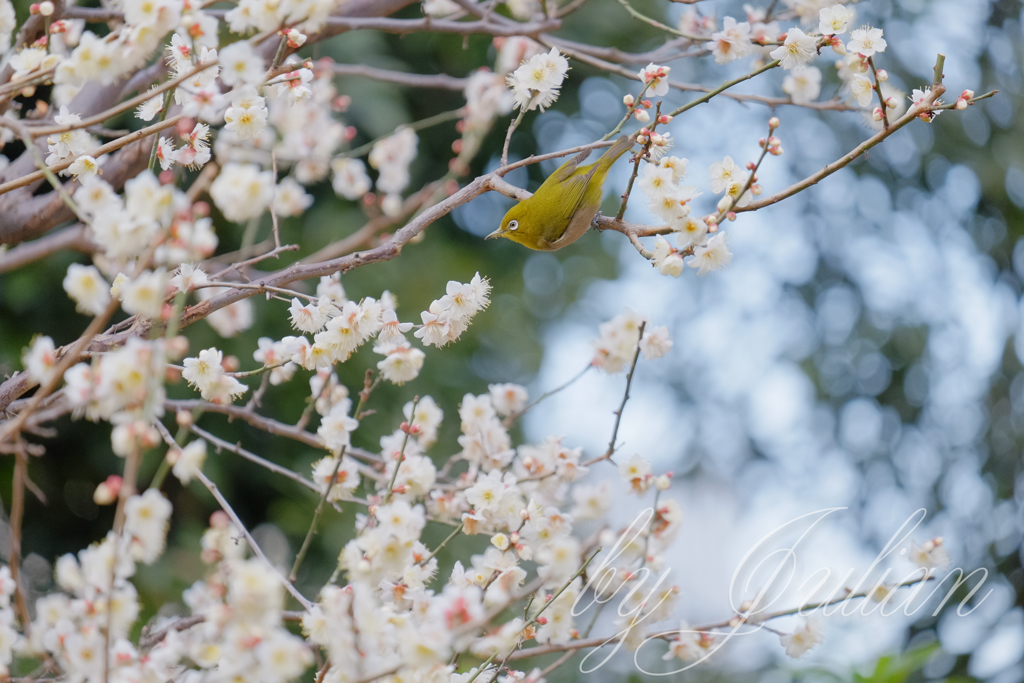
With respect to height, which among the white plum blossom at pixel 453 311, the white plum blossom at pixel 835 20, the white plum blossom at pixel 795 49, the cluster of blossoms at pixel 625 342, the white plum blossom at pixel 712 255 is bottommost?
the cluster of blossoms at pixel 625 342

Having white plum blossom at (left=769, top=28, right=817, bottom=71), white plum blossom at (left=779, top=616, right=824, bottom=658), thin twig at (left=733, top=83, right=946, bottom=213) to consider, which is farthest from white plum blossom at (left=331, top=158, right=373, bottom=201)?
white plum blossom at (left=779, top=616, right=824, bottom=658)

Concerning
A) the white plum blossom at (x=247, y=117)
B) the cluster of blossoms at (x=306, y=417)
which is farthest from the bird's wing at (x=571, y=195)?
the white plum blossom at (x=247, y=117)

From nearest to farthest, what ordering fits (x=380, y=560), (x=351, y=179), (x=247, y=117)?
(x=380, y=560), (x=247, y=117), (x=351, y=179)

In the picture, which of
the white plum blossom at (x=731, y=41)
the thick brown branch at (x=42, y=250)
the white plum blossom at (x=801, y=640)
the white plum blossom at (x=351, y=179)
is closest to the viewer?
the thick brown branch at (x=42, y=250)

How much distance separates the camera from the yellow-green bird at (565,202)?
1599 mm

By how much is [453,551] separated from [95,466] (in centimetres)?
141

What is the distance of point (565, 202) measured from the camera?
5.29 feet

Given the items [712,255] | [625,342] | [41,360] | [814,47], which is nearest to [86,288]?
[41,360]

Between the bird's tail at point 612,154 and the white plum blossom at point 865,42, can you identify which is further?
the bird's tail at point 612,154

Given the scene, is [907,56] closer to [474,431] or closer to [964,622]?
[964,622]

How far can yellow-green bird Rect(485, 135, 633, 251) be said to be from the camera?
5.24 ft

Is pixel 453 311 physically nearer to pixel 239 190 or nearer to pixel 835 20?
pixel 239 190

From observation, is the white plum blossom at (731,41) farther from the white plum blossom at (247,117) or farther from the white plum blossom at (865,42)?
the white plum blossom at (247,117)

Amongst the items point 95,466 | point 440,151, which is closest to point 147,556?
point 95,466
